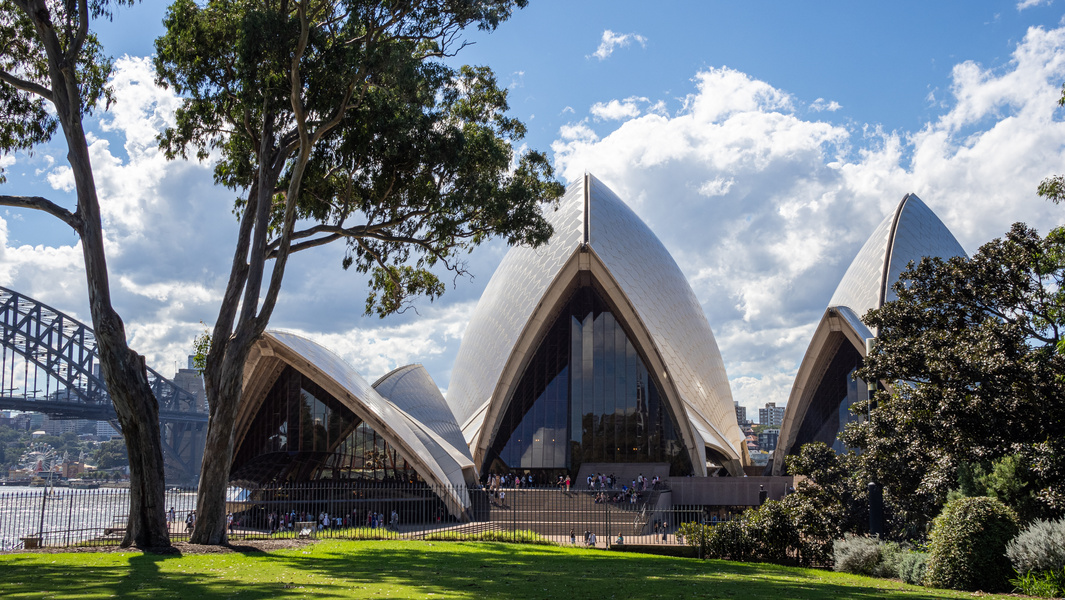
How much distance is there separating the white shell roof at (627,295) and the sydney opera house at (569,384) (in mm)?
111

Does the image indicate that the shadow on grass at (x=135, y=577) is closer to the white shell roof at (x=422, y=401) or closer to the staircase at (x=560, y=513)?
the staircase at (x=560, y=513)

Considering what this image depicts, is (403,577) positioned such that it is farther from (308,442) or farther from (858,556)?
(308,442)

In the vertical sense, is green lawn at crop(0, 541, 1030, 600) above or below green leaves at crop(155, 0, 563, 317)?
below

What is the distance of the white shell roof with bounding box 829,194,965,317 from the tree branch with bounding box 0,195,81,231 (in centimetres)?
3111

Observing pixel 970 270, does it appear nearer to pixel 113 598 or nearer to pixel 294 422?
pixel 113 598

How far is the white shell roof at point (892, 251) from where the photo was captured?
112 feet

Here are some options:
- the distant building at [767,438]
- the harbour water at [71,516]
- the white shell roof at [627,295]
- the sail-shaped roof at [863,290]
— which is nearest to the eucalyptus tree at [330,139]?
the harbour water at [71,516]

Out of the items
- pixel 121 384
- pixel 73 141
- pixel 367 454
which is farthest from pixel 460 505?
pixel 73 141

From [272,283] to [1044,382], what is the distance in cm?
1429

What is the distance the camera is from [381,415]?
76.9 feet

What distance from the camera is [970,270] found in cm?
1505

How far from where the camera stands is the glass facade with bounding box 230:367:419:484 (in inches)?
999

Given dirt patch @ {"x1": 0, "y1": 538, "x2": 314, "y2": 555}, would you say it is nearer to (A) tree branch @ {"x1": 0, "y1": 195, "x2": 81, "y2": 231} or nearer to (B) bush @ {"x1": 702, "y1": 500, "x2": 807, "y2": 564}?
(A) tree branch @ {"x1": 0, "y1": 195, "x2": 81, "y2": 231}

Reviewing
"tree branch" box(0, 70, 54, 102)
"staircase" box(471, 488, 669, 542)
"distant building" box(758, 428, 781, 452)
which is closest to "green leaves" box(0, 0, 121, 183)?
"tree branch" box(0, 70, 54, 102)
